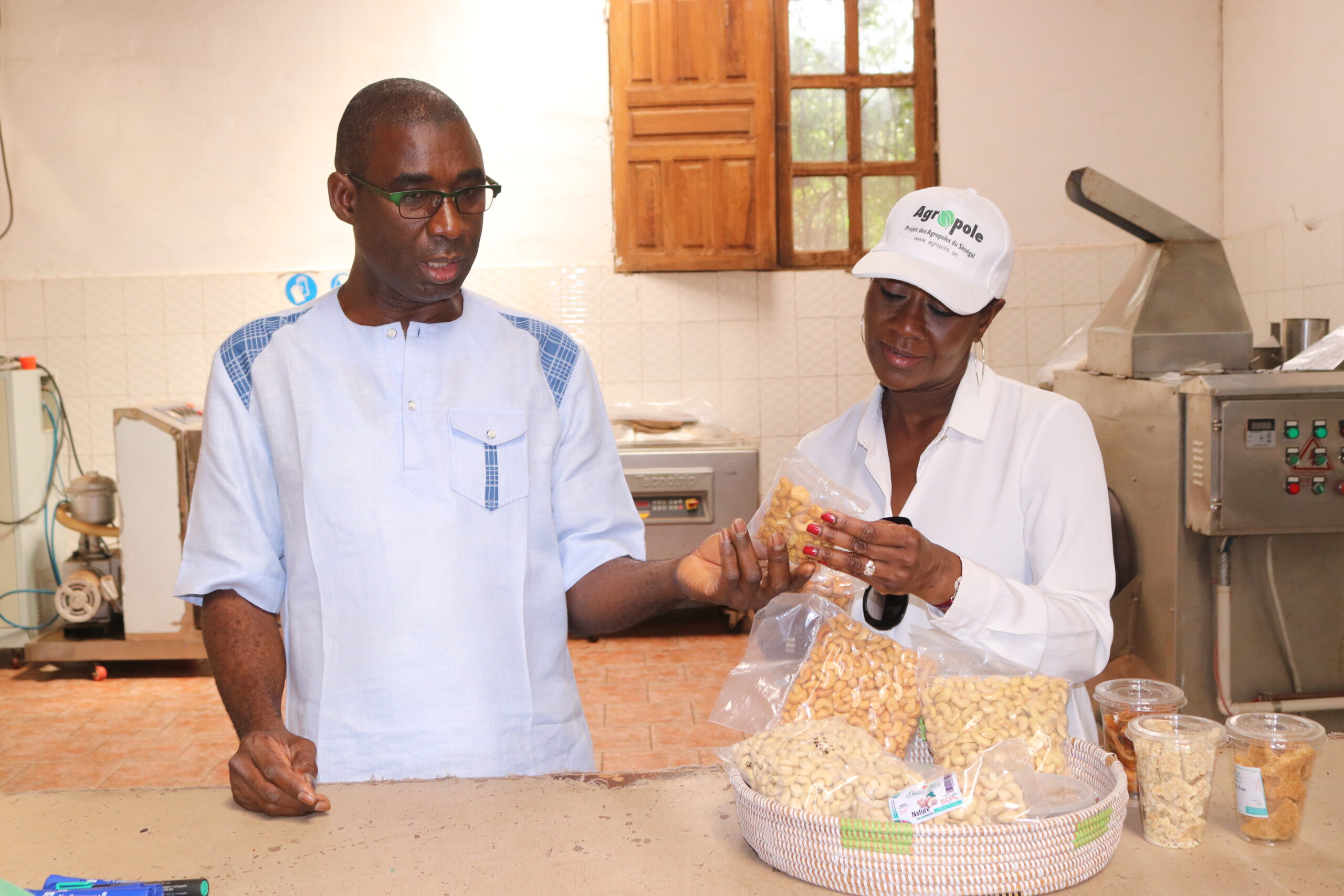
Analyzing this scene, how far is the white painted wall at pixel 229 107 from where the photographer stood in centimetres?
504

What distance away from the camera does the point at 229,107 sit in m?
5.07

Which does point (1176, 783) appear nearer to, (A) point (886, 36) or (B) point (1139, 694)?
(B) point (1139, 694)

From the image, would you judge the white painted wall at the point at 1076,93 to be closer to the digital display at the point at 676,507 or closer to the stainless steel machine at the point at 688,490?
the stainless steel machine at the point at 688,490

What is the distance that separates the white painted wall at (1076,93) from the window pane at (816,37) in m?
0.44

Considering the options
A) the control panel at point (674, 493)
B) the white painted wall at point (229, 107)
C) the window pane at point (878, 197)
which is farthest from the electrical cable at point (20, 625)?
the window pane at point (878, 197)

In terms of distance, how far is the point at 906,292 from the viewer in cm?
168

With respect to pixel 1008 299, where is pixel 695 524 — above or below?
below

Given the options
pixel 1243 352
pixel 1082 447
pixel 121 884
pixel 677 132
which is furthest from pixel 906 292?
pixel 677 132

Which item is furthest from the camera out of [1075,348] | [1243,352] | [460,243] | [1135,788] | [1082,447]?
[1075,348]

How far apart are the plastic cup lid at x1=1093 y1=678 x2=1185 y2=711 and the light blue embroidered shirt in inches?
27.6

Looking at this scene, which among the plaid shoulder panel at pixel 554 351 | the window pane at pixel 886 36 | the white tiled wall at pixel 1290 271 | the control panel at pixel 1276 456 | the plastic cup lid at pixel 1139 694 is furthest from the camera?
the window pane at pixel 886 36

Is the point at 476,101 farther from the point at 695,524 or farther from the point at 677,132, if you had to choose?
the point at 695,524

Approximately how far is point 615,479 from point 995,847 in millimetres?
850

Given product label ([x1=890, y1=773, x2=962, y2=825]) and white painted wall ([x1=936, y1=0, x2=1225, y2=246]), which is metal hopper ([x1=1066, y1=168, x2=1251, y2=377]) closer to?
white painted wall ([x1=936, y1=0, x2=1225, y2=246])
